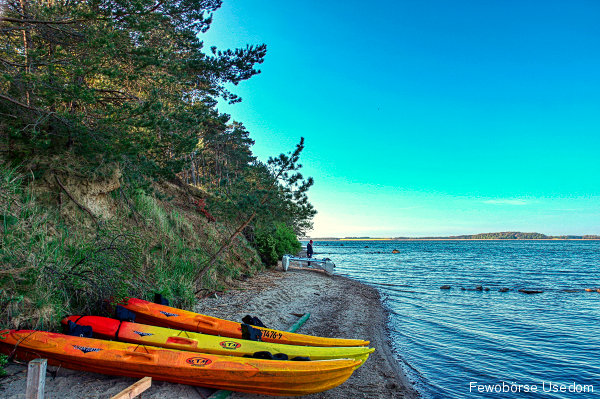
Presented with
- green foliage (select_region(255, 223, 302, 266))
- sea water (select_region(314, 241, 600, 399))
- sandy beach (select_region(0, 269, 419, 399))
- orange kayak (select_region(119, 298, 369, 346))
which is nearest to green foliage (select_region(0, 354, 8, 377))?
sandy beach (select_region(0, 269, 419, 399))

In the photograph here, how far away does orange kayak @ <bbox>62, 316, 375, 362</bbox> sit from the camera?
16.5 ft

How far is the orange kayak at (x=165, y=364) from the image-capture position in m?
4.22

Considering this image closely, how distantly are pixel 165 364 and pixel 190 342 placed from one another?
869mm

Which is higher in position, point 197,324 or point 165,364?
point 165,364

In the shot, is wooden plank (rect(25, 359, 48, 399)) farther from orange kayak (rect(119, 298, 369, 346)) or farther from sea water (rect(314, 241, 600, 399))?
sea water (rect(314, 241, 600, 399))

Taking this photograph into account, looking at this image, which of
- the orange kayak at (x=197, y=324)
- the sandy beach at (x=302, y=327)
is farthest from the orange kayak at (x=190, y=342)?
the orange kayak at (x=197, y=324)

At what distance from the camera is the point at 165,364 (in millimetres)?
4262

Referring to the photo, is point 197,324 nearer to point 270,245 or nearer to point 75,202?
point 75,202

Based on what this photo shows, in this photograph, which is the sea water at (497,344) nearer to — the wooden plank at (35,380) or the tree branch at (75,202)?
the wooden plank at (35,380)

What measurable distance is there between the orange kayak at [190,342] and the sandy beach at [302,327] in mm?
588

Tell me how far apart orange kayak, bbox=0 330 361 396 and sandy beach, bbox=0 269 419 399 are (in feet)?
0.57

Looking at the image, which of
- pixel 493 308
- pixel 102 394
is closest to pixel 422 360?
pixel 102 394

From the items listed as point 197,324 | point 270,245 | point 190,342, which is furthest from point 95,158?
point 270,245

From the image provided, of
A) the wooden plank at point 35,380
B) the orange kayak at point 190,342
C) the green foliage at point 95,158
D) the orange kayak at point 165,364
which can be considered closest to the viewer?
the wooden plank at point 35,380
